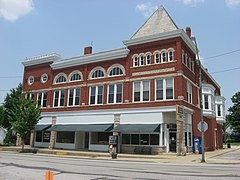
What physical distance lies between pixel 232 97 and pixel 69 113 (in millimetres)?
63053

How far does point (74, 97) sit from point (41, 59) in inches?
337

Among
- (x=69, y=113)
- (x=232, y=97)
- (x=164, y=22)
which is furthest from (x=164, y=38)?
(x=232, y=97)

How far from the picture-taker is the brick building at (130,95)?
1048 inches

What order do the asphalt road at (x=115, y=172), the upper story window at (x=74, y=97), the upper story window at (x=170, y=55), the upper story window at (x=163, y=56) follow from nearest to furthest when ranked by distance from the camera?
1. the asphalt road at (x=115, y=172)
2. the upper story window at (x=170, y=55)
3. the upper story window at (x=163, y=56)
4. the upper story window at (x=74, y=97)

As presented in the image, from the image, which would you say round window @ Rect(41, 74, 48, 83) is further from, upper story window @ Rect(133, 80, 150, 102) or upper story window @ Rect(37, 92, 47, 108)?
upper story window @ Rect(133, 80, 150, 102)

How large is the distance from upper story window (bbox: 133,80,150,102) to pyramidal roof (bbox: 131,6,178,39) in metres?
5.73

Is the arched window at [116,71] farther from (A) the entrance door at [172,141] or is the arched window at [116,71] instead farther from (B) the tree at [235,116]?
(B) the tree at [235,116]

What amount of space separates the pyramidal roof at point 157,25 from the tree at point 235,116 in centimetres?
5382

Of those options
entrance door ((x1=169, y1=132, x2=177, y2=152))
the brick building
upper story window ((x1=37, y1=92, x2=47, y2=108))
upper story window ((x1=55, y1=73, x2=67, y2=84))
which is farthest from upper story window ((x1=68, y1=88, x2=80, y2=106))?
entrance door ((x1=169, y1=132, x2=177, y2=152))

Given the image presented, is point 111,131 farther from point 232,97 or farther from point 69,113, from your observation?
point 232,97

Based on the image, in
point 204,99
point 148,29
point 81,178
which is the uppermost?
point 148,29

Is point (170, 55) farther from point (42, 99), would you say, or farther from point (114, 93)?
point (42, 99)

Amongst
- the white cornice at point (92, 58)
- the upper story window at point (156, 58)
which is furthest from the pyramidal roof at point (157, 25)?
the upper story window at point (156, 58)

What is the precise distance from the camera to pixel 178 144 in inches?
972
